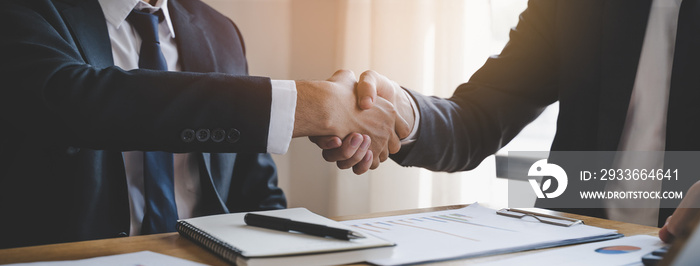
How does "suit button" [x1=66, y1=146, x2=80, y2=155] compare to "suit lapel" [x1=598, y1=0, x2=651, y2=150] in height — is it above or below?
below

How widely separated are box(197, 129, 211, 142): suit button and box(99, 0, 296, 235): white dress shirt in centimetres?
11

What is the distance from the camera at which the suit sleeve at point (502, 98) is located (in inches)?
54.1

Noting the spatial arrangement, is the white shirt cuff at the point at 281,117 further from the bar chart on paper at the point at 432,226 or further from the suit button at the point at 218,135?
the bar chart on paper at the point at 432,226

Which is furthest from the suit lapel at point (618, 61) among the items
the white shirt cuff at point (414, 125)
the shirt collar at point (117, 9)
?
the shirt collar at point (117, 9)

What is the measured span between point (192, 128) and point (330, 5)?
221cm

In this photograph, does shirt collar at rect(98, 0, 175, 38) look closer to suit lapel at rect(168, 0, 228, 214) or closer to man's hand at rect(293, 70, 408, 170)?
suit lapel at rect(168, 0, 228, 214)

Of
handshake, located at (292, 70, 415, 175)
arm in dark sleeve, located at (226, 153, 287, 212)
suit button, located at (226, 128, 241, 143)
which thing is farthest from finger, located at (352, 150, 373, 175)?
suit button, located at (226, 128, 241, 143)

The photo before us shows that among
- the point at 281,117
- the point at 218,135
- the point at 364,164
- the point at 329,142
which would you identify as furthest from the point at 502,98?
the point at 218,135

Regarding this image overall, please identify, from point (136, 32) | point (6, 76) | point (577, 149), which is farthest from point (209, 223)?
point (577, 149)

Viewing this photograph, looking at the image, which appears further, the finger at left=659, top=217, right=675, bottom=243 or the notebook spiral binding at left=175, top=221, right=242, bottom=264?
the finger at left=659, top=217, right=675, bottom=243

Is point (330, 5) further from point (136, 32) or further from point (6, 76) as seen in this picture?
point (6, 76)

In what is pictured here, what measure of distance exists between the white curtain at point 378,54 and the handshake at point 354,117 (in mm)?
1066

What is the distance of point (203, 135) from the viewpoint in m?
0.92

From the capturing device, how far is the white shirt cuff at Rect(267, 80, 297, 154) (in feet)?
3.12
